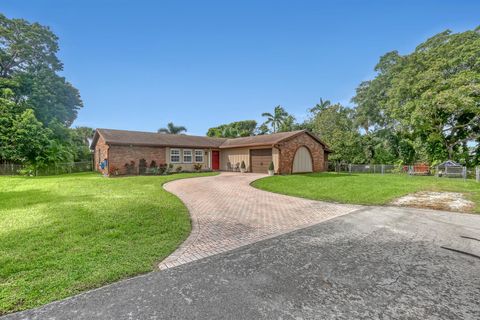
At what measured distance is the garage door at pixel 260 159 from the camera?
1981 cm

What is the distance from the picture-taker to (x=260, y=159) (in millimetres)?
20453

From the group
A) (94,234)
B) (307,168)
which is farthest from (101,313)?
(307,168)

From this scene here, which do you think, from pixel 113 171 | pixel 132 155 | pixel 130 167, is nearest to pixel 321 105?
pixel 132 155

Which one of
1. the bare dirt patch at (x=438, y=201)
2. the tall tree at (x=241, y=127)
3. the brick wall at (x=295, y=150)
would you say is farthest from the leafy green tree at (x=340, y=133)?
the tall tree at (x=241, y=127)

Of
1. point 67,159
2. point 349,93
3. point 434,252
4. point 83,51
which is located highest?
point 349,93

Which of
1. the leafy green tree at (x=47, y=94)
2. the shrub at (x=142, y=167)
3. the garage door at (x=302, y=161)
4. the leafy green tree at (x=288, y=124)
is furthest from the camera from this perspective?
the leafy green tree at (x=288, y=124)

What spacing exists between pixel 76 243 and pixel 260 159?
16950 mm

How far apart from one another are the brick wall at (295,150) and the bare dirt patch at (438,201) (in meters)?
10.1

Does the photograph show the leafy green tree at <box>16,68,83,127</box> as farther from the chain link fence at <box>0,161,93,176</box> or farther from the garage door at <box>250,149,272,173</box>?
the garage door at <box>250,149,272,173</box>

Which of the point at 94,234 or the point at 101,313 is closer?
the point at 101,313

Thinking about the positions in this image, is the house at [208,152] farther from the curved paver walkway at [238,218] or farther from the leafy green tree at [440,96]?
the curved paver walkway at [238,218]

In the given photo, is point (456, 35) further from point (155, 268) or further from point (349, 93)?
point (155, 268)

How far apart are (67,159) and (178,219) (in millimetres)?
22467

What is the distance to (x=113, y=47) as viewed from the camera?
14.9m
